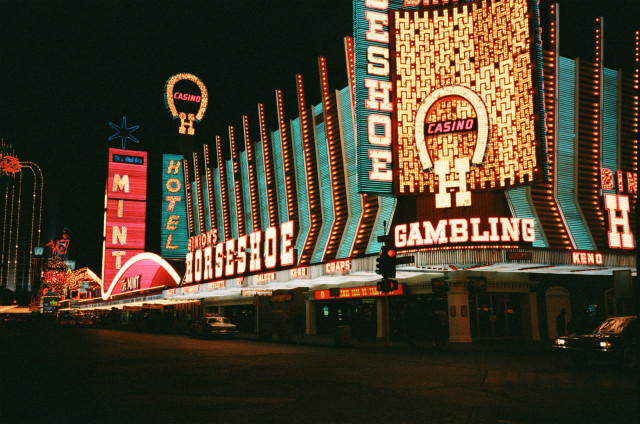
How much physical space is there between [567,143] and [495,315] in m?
8.84

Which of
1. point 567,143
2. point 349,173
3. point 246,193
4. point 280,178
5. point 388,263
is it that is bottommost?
point 388,263

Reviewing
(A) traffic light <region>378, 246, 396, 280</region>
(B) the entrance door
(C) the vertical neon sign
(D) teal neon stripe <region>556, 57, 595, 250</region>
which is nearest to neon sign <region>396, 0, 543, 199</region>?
(C) the vertical neon sign

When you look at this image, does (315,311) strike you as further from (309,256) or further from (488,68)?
(488,68)

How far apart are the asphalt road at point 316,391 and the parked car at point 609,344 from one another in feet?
1.34

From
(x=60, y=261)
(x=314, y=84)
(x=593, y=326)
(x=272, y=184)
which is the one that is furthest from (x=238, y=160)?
(x=60, y=261)

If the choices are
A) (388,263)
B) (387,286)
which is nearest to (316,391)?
(388,263)

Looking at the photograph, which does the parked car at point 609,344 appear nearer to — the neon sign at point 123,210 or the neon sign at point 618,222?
the neon sign at point 618,222

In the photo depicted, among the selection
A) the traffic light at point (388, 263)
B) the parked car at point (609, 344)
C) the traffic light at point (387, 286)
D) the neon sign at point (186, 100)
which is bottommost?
the parked car at point (609, 344)

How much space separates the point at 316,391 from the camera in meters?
11.7

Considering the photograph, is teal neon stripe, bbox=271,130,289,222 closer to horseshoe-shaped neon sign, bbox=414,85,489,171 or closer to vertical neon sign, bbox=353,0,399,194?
vertical neon sign, bbox=353,0,399,194

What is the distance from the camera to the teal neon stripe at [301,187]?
120ft

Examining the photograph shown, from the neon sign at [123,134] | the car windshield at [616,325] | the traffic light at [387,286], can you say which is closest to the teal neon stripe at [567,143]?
the traffic light at [387,286]

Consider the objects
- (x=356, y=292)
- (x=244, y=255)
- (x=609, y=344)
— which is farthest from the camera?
(x=244, y=255)

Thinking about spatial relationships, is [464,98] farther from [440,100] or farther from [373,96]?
[373,96]
